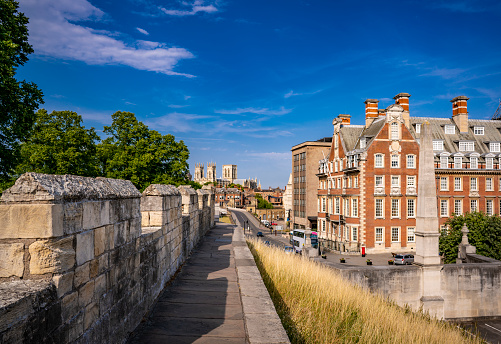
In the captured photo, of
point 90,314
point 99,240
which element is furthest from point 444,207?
point 90,314

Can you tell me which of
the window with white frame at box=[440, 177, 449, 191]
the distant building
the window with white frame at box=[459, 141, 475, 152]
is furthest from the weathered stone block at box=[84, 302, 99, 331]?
the distant building

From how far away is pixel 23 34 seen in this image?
15.7 meters

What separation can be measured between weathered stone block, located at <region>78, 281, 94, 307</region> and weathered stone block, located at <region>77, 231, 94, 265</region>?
257 millimetres

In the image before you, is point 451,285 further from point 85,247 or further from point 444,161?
point 85,247

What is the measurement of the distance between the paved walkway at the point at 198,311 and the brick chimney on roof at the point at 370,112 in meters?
37.9

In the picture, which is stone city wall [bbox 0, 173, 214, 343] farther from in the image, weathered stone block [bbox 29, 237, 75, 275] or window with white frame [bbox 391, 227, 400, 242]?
window with white frame [bbox 391, 227, 400, 242]

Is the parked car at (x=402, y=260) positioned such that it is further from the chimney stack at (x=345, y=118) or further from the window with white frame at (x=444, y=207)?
the chimney stack at (x=345, y=118)

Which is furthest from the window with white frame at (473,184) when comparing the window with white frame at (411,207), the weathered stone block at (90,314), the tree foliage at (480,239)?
the weathered stone block at (90,314)

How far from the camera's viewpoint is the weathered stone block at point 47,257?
2814 mm

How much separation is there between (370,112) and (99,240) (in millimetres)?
43784

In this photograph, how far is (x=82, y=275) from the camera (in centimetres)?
332

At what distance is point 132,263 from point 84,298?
163 centimetres

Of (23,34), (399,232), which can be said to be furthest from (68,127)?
(399,232)

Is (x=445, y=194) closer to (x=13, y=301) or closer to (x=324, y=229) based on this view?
(x=324, y=229)
